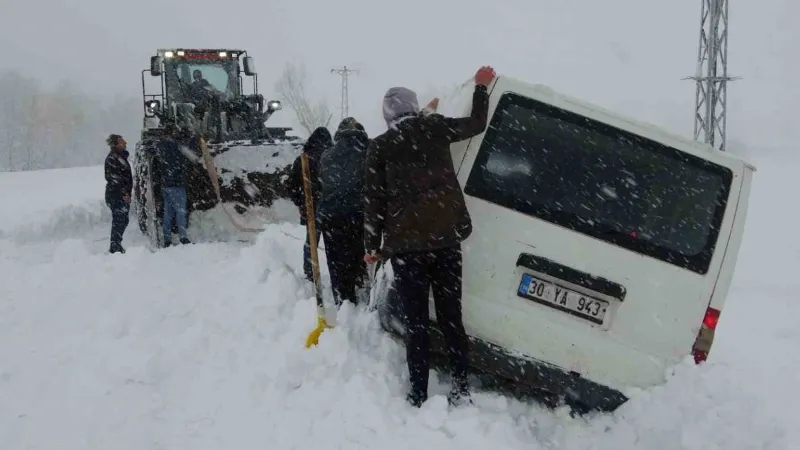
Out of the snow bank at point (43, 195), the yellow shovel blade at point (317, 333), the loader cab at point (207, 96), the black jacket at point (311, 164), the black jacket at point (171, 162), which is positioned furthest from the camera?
the snow bank at point (43, 195)

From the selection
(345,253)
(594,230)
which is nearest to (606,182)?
(594,230)

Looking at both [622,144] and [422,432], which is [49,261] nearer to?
[422,432]

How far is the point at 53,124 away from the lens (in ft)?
302

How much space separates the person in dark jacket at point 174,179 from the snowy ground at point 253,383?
1532mm

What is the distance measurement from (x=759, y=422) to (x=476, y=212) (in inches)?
83.2

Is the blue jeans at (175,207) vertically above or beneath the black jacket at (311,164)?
beneath

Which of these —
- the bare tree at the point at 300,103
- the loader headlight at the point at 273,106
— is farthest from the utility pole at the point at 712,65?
the bare tree at the point at 300,103

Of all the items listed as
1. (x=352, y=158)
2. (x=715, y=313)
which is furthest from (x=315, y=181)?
(x=715, y=313)

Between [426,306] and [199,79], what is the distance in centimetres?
988

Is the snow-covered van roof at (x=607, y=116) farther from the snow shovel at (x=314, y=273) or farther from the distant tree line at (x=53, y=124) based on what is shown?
the distant tree line at (x=53, y=124)

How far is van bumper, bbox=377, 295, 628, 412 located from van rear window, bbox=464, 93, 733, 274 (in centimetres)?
80

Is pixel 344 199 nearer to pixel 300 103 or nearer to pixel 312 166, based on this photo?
pixel 312 166

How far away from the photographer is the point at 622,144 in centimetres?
370

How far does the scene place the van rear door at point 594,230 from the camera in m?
3.68
